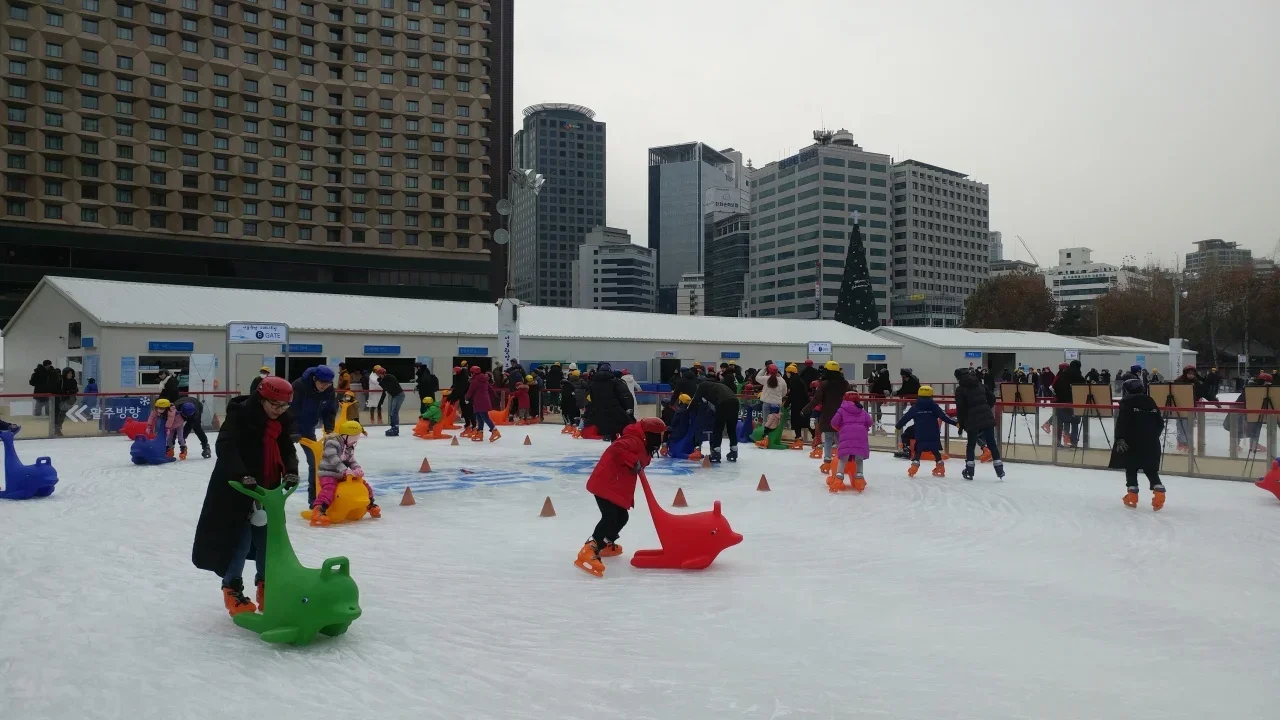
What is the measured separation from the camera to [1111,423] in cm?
1329

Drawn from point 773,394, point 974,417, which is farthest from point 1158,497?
point 773,394

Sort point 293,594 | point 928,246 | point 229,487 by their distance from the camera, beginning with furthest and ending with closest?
point 928,246, point 229,487, point 293,594

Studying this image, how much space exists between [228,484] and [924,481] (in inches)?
377

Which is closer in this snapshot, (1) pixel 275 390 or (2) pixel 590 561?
(1) pixel 275 390

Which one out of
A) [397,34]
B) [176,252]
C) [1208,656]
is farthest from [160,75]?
[1208,656]

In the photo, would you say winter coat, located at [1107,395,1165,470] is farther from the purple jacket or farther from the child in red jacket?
the child in red jacket

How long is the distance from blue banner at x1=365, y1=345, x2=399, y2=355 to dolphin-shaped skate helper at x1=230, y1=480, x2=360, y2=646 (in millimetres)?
26051

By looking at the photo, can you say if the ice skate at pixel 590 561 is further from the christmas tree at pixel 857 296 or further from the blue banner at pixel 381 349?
the christmas tree at pixel 857 296

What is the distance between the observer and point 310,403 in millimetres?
10344

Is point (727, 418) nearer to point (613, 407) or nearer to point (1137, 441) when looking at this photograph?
point (613, 407)

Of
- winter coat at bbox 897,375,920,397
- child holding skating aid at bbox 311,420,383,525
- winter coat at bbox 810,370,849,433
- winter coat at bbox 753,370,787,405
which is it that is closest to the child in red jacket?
child holding skating aid at bbox 311,420,383,525

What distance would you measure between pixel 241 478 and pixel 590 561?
277 cm

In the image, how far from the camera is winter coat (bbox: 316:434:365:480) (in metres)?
8.69

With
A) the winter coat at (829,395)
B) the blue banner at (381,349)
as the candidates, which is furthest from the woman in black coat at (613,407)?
the blue banner at (381,349)
